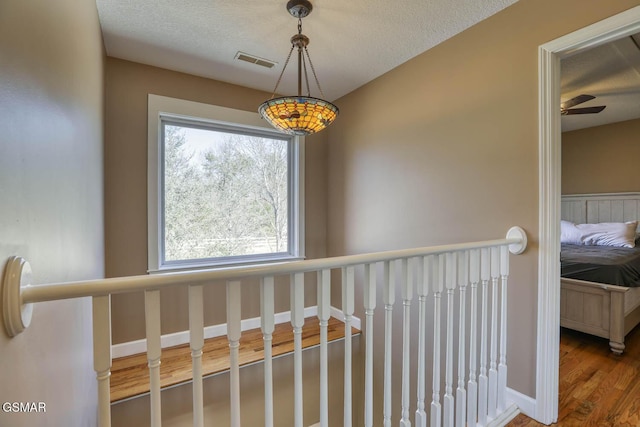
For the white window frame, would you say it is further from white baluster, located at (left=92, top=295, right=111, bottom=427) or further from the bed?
the bed

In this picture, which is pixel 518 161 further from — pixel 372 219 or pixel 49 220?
pixel 49 220

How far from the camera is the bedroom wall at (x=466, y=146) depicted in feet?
5.54

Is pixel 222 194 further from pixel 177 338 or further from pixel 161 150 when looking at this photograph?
pixel 177 338

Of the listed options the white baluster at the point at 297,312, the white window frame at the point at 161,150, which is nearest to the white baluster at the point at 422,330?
the white baluster at the point at 297,312

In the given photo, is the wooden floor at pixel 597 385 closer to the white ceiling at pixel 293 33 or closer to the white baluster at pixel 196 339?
the white baluster at pixel 196 339

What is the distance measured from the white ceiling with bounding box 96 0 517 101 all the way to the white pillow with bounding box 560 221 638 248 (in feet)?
10.8

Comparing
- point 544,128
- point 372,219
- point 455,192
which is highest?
point 544,128

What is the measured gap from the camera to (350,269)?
3.66 feet

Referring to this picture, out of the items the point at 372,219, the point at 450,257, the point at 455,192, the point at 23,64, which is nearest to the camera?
the point at 23,64

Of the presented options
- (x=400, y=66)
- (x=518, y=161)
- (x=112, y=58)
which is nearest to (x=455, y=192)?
(x=518, y=161)

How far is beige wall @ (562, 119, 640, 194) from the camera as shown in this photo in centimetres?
434

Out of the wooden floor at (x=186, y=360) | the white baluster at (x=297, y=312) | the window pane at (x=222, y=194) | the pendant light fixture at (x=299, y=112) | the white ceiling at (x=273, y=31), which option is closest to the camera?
the white baluster at (x=297, y=312)

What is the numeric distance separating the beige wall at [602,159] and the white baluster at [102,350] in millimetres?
6286

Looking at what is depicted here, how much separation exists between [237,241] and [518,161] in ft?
→ 8.02
